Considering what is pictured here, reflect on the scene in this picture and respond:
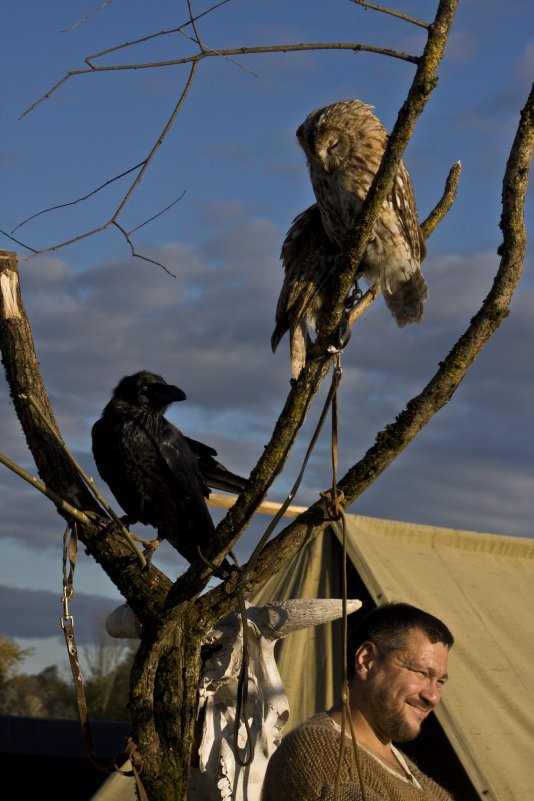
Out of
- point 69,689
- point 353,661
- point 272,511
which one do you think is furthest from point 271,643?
point 69,689

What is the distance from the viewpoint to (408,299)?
4367 millimetres

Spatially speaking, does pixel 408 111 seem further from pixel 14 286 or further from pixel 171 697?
pixel 171 697

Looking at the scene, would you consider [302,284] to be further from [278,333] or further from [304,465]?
[304,465]

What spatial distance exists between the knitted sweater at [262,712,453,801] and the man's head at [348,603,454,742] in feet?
0.58

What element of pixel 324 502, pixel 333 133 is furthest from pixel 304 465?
pixel 333 133

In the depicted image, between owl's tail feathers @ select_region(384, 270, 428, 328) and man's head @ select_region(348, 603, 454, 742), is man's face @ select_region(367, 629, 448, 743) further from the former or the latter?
owl's tail feathers @ select_region(384, 270, 428, 328)

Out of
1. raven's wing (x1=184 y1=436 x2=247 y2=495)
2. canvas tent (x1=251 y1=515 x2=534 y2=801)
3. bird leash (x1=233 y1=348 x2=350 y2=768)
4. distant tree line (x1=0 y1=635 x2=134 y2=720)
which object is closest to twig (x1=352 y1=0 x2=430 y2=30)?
bird leash (x1=233 y1=348 x2=350 y2=768)

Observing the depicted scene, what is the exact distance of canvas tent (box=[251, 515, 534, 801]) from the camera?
5.77 meters

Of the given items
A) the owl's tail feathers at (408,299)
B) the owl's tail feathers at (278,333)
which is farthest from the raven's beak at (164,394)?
the owl's tail feathers at (408,299)

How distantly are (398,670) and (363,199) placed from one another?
1890mm

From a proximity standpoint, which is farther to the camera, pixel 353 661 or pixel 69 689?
pixel 69 689

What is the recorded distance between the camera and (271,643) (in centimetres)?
328

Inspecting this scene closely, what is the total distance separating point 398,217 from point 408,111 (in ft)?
5.01

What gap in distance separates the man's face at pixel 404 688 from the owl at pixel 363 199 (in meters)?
1.41
